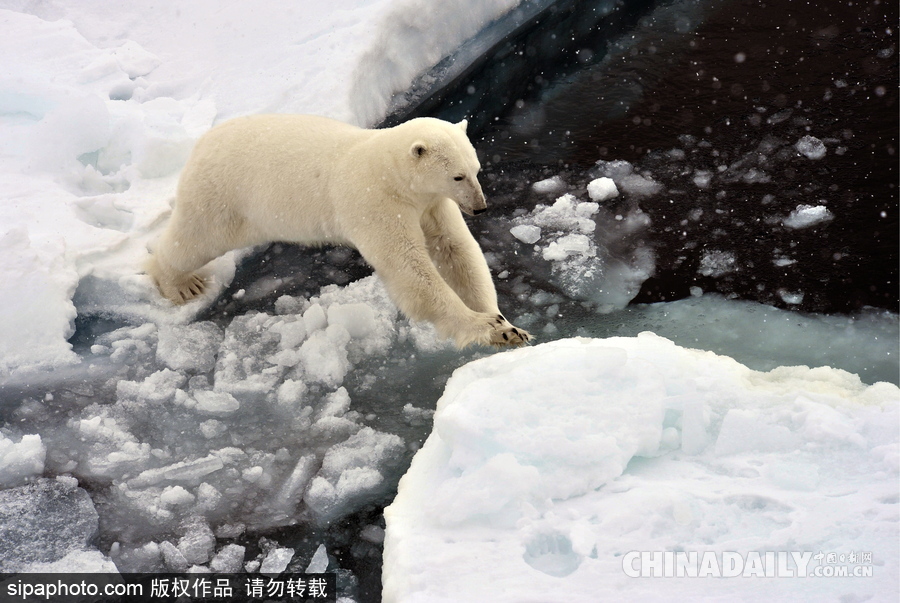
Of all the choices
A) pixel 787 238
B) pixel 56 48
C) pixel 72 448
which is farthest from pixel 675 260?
pixel 56 48

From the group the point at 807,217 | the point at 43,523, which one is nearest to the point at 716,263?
the point at 807,217

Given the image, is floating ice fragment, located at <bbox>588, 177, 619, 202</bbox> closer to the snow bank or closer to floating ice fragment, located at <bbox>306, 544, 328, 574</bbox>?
the snow bank

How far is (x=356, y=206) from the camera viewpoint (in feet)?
12.1

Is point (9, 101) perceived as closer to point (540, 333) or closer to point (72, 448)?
point (72, 448)

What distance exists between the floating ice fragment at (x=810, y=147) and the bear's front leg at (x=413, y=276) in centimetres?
272

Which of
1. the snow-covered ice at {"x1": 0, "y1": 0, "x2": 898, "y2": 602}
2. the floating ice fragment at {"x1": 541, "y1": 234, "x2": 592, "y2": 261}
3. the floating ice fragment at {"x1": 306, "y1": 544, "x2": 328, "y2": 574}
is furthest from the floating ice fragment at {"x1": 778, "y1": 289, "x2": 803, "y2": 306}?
the floating ice fragment at {"x1": 306, "y1": 544, "x2": 328, "y2": 574}

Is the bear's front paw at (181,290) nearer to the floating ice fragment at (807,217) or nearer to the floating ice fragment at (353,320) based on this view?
the floating ice fragment at (353,320)

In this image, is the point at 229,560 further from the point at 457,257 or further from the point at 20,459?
the point at 457,257

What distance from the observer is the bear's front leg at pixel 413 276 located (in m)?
3.57

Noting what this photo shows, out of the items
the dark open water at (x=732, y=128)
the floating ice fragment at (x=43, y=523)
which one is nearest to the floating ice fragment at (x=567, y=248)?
the dark open water at (x=732, y=128)

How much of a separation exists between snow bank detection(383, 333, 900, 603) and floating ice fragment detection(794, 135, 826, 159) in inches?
94.5

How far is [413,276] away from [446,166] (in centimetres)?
52

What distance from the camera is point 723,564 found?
2316mm

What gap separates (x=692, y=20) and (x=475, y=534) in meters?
5.87
